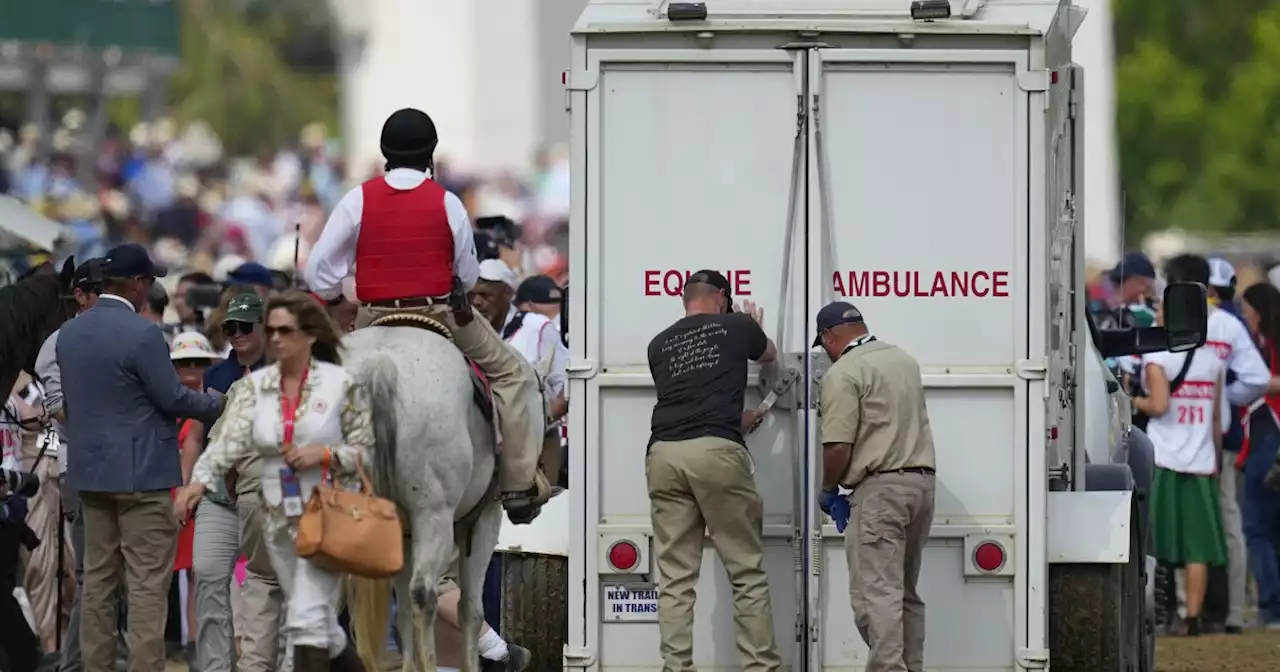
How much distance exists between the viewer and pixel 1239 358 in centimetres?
1745

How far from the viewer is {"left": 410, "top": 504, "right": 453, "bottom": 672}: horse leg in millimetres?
10945

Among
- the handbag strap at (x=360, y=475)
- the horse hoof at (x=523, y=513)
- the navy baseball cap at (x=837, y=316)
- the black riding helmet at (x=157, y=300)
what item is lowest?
the horse hoof at (x=523, y=513)

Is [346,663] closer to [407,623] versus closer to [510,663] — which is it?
[407,623]

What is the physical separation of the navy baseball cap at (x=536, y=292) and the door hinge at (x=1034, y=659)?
15.9 ft

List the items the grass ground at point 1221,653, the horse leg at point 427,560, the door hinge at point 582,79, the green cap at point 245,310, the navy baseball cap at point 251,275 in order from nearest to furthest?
the horse leg at point 427,560
the door hinge at point 582,79
the green cap at point 245,310
the grass ground at point 1221,653
the navy baseball cap at point 251,275

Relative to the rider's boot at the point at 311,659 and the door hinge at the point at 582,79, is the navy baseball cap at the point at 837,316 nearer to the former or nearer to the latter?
the door hinge at the point at 582,79

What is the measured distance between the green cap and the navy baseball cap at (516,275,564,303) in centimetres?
295

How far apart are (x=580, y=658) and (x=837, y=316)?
1928 millimetres

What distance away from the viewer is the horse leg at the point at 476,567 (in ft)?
38.8

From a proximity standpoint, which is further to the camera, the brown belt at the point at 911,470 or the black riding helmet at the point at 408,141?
the brown belt at the point at 911,470

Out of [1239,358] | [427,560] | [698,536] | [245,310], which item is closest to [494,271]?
[245,310]

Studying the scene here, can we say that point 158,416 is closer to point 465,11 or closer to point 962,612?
point 962,612

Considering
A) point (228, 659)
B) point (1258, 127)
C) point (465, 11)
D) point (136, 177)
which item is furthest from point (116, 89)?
point (228, 659)

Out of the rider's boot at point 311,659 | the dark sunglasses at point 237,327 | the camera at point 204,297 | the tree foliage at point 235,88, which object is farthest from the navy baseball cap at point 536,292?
the tree foliage at point 235,88
